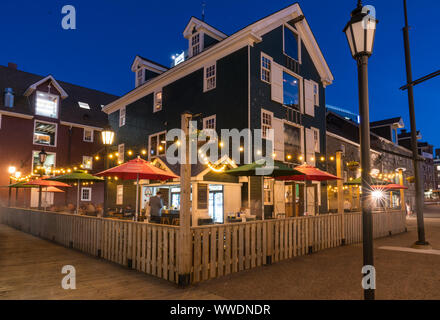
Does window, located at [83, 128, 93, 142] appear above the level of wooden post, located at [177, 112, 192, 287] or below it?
above

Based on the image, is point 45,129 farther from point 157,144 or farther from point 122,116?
point 157,144

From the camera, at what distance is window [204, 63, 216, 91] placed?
16328 mm

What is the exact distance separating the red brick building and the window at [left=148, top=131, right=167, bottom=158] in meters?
10.3

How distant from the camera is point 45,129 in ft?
89.7

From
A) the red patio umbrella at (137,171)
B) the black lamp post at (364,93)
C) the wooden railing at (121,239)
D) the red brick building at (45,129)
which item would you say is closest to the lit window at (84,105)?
the red brick building at (45,129)

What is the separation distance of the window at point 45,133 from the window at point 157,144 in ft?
41.1

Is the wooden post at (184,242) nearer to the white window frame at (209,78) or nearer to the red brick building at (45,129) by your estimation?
the white window frame at (209,78)

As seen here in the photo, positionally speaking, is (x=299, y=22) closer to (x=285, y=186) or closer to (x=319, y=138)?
(x=319, y=138)

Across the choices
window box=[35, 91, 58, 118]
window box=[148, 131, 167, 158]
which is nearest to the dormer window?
window box=[148, 131, 167, 158]

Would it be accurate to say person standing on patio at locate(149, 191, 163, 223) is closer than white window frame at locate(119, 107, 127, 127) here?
Yes

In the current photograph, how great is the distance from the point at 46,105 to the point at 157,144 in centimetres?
1437

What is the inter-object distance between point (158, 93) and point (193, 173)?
8.67m

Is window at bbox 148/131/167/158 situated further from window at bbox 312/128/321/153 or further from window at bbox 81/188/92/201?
window at bbox 81/188/92/201

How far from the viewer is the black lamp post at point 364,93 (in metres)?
3.30
